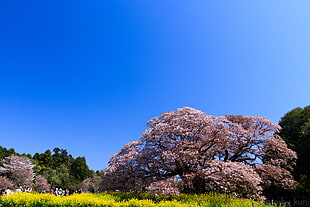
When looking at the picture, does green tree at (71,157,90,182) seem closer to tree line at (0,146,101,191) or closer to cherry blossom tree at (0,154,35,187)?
tree line at (0,146,101,191)

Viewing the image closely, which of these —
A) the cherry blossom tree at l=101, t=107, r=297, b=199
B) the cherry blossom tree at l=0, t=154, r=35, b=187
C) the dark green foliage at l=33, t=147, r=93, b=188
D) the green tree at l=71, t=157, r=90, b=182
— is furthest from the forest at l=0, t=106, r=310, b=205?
the green tree at l=71, t=157, r=90, b=182

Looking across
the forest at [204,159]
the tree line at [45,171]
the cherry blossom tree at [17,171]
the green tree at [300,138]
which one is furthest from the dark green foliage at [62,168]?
the green tree at [300,138]

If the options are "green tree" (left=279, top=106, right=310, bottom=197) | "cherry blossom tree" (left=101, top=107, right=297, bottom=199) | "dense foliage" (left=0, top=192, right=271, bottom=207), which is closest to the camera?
"dense foliage" (left=0, top=192, right=271, bottom=207)

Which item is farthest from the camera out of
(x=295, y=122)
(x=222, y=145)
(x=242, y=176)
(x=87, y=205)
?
(x=295, y=122)

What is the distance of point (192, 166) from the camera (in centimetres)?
1198

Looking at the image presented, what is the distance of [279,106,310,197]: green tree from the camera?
681 inches

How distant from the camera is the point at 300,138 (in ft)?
65.3

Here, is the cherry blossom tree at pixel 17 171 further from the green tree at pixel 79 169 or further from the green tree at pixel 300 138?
the green tree at pixel 300 138

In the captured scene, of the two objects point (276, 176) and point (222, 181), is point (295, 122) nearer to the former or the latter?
point (276, 176)

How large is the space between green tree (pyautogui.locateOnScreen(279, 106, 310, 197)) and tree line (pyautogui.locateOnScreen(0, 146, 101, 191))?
31.6m

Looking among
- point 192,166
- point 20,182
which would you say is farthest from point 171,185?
point 20,182

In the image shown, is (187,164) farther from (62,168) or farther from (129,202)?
(62,168)

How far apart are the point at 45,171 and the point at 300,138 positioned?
41.3 metres

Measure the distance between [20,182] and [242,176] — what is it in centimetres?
3303
